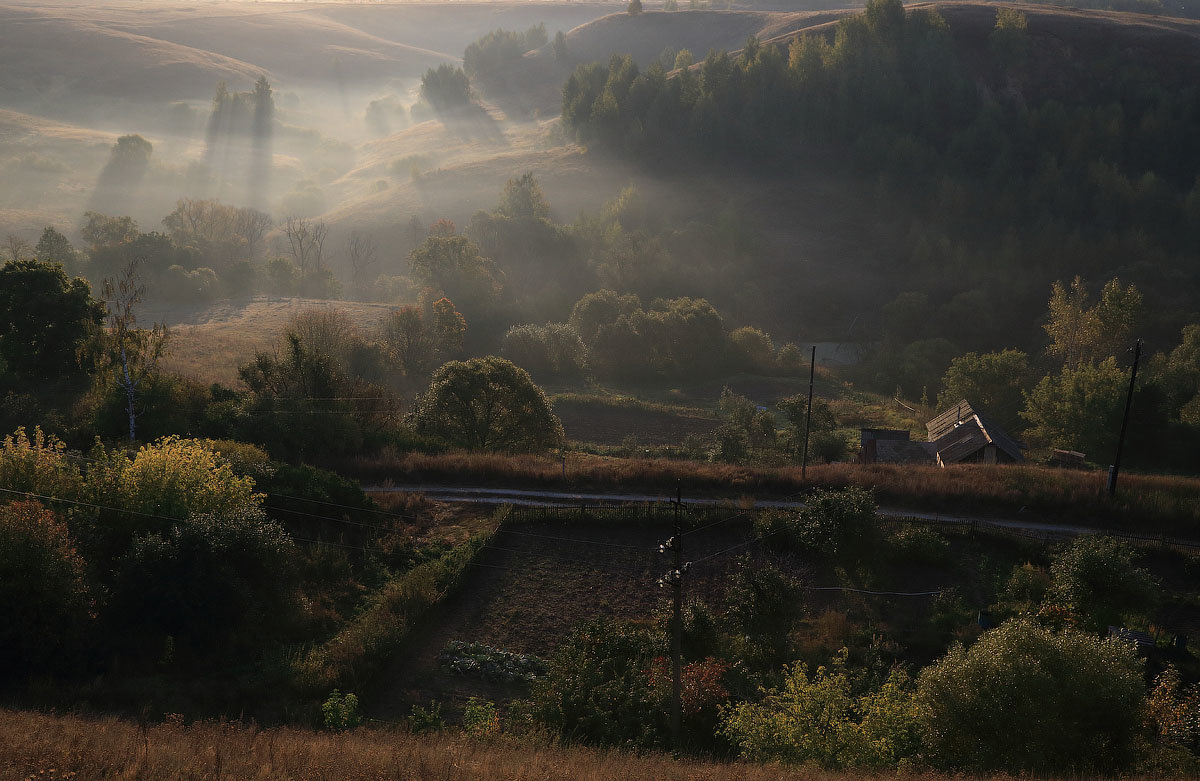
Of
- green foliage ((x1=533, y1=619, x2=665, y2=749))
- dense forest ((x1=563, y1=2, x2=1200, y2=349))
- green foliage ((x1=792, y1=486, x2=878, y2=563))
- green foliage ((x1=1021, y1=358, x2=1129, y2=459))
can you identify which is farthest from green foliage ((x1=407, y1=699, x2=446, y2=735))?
dense forest ((x1=563, y1=2, x2=1200, y2=349))

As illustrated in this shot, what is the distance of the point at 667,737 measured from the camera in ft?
57.5

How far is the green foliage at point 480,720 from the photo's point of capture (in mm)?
16781

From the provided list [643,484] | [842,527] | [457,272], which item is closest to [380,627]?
[643,484]

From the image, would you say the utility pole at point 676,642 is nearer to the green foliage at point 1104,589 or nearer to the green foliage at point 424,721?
the green foliage at point 424,721

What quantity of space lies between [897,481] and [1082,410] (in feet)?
69.7

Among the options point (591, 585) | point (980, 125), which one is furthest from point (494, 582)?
point (980, 125)

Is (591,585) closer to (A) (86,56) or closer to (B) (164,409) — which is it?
(B) (164,409)

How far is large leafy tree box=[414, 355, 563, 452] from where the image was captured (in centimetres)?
4019

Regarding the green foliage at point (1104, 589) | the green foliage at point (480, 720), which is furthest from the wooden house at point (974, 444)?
the green foliage at point (480, 720)

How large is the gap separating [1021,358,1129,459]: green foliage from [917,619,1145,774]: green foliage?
3295 centimetres

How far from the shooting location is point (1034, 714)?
15289 millimetres

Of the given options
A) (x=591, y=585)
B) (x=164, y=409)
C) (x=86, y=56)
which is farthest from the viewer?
(x=86, y=56)

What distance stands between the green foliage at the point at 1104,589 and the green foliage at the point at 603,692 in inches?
478

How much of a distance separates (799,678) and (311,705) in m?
11.4
